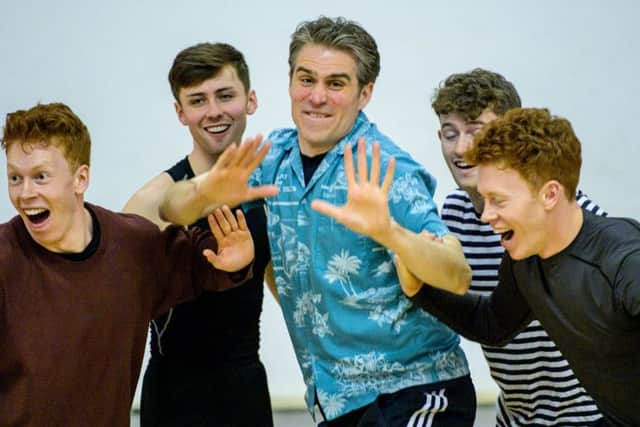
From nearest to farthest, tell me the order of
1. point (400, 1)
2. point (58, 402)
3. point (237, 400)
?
point (58, 402) < point (237, 400) < point (400, 1)

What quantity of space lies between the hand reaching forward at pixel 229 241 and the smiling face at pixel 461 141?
2.03 feet

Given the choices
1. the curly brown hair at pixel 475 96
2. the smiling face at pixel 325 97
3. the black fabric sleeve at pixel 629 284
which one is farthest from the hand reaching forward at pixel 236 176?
the black fabric sleeve at pixel 629 284

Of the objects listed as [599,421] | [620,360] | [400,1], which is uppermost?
[400,1]

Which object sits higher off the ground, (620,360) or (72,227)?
(72,227)

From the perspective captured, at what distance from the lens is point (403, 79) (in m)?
4.14

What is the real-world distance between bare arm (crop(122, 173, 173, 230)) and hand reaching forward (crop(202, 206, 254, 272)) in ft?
0.86

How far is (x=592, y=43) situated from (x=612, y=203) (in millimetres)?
589

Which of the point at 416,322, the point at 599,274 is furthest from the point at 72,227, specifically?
the point at 599,274

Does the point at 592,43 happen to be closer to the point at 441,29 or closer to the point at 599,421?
the point at 441,29

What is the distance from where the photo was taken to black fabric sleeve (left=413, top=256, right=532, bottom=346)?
2781mm

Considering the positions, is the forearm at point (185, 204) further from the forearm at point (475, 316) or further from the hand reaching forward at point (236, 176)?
the forearm at point (475, 316)

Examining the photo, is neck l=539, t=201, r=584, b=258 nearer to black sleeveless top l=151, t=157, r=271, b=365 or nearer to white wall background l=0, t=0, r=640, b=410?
black sleeveless top l=151, t=157, r=271, b=365

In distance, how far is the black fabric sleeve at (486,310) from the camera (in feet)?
9.12

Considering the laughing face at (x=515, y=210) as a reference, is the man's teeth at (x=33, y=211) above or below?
above
